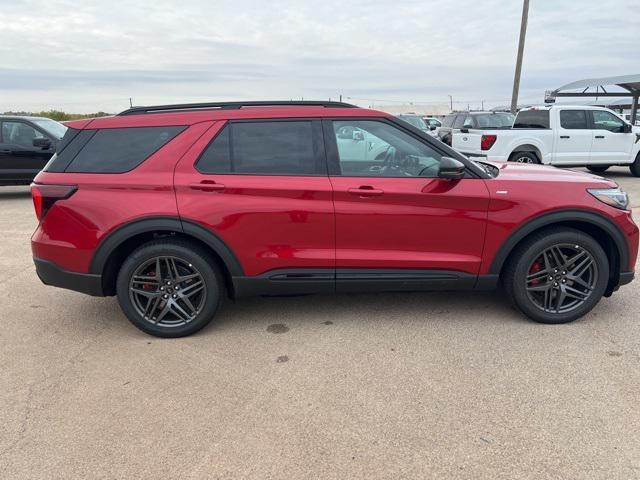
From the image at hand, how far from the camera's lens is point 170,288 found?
3.73m

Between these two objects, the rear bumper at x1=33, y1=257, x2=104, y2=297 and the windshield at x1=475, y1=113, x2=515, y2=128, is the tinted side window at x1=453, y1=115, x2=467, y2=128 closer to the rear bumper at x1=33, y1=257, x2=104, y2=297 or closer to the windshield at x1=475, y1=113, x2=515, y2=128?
the windshield at x1=475, y1=113, x2=515, y2=128

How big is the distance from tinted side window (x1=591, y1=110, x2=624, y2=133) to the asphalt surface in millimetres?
8159

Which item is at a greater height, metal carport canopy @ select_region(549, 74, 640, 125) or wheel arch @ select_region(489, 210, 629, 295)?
metal carport canopy @ select_region(549, 74, 640, 125)

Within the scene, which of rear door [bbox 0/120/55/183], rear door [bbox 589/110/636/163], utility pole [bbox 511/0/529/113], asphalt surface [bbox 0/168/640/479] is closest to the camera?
asphalt surface [bbox 0/168/640/479]

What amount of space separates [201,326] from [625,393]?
9.32ft

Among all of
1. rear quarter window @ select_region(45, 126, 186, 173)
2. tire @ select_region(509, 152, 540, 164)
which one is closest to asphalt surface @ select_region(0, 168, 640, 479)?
rear quarter window @ select_region(45, 126, 186, 173)

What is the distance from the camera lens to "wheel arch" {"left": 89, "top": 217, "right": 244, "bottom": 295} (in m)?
3.58

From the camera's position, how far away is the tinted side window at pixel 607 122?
11.1 meters

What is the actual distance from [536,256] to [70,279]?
11.5 ft

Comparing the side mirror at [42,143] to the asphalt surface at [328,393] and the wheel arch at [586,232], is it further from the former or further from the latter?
the wheel arch at [586,232]

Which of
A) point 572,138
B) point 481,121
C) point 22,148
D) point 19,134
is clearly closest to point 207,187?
point 22,148

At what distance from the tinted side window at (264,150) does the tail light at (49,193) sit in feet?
3.16

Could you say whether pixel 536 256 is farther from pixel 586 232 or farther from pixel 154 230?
pixel 154 230

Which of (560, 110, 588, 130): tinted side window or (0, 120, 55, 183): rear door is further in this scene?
(560, 110, 588, 130): tinted side window
